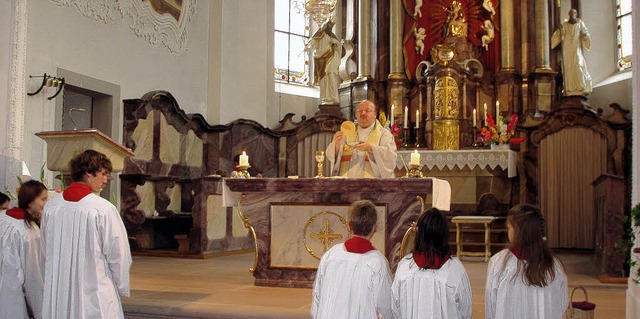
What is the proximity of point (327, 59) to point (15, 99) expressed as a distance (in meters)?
7.90

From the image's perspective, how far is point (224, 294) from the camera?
20.9ft

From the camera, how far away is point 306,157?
45.6 feet

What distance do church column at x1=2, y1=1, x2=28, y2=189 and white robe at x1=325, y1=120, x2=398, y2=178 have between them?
10.5ft

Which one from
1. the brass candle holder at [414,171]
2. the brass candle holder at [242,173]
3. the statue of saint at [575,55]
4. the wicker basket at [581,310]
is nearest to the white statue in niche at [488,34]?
the statue of saint at [575,55]

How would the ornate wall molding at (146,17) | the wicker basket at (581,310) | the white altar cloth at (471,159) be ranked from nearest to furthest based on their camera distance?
the wicker basket at (581,310) < the ornate wall molding at (146,17) < the white altar cloth at (471,159)

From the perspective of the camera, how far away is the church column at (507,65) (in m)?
13.6

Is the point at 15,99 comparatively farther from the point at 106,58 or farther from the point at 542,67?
the point at 542,67

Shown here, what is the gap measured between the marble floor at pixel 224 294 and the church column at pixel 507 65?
5.00 m

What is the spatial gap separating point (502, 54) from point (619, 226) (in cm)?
678

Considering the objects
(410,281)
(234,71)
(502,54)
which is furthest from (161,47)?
(410,281)

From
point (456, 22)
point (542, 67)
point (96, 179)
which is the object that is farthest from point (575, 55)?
point (96, 179)

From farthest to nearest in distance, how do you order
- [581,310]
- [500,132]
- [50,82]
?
[500,132] → [50,82] → [581,310]

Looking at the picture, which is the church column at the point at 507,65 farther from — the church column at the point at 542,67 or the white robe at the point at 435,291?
the white robe at the point at 435,291

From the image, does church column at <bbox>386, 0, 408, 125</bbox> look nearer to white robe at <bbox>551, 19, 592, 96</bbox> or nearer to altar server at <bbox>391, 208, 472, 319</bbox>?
white robe at <bbox>551, 19, 592, 96</bbox>
